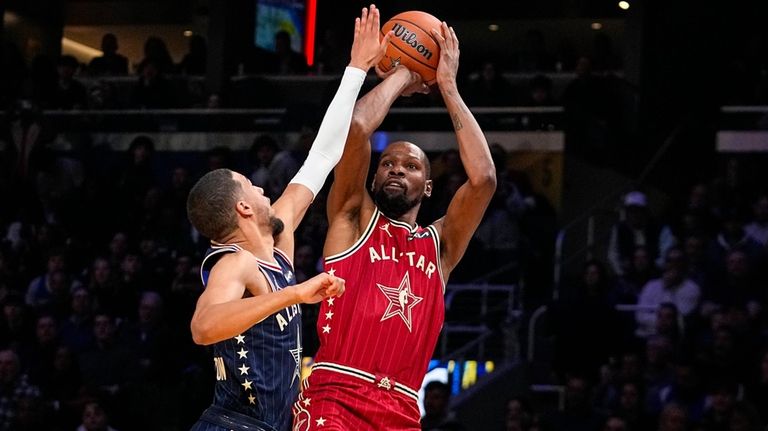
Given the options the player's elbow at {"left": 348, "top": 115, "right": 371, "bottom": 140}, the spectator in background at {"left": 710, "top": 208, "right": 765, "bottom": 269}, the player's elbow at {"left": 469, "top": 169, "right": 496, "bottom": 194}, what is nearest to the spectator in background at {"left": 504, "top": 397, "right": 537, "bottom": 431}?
the spectator in background at {"left": 710, "top": 208, "right": 765, "bottom": 269}

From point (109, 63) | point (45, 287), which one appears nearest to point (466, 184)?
point (45, 287)

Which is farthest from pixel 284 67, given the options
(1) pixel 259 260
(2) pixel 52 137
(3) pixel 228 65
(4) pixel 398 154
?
(1) pixel 259 260

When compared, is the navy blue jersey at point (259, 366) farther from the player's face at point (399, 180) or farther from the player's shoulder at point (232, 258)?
the player's face at point (399, 180)

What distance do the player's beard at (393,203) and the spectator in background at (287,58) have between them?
31.8 ft

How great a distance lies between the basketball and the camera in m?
6.13

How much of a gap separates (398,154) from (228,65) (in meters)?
10.6

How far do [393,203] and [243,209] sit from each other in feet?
4.37

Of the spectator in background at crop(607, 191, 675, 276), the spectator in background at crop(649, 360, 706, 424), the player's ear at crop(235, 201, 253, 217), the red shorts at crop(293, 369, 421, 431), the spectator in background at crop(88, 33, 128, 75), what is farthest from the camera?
the spectator in background at crop(88, 33, 128, 75)

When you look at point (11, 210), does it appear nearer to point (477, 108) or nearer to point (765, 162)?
point (477, 108)

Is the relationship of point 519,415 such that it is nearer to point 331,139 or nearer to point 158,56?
point 331,139

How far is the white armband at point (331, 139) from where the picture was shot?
17.6 feet

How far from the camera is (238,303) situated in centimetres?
420

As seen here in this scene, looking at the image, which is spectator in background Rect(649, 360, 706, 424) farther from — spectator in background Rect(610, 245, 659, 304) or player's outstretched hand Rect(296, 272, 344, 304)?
player's outstretched hand Rect(296, 272, 344, 304)

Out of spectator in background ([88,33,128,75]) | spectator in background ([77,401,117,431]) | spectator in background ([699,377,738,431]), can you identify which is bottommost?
spectator in background ([77,401,117,431])
